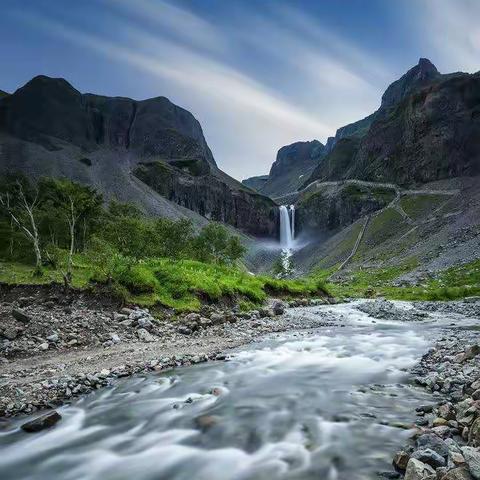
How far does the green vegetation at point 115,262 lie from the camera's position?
91.0 feet

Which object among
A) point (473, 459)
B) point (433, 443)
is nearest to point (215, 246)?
point (433, 443)

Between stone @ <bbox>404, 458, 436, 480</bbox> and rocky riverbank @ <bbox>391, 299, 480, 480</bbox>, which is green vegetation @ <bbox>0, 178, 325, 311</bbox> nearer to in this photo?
rocky riverbank @ <bbox>391, 299, 480, 480</bbox>

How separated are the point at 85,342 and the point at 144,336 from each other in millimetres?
3245

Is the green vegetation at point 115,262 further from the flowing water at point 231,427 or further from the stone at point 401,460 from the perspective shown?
the stone at point 401,460

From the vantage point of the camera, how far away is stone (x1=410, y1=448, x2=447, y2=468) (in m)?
7.24

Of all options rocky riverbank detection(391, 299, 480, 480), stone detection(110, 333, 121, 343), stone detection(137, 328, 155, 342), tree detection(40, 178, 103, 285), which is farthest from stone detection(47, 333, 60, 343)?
tree detection(40, 178, 103, 285)

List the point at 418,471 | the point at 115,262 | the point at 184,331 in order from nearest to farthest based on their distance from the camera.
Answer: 1. the point at 418,471
2. the point at 184,331
3. the point at 115,262

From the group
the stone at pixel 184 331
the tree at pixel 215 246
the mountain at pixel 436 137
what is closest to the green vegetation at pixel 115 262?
the tree at pixel 215 246

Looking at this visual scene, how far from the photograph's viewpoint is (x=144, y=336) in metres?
22.2

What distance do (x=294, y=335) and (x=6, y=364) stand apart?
16.2 metres

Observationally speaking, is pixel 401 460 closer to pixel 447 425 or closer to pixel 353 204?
pixel 447 425

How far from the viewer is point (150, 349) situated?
20.0 metres

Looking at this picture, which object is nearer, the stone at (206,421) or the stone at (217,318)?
the stone at (206,421)

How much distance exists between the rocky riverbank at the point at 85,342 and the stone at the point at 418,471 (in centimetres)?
1075
